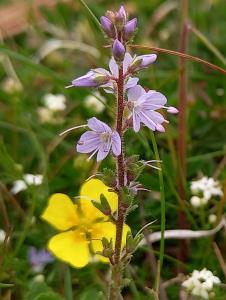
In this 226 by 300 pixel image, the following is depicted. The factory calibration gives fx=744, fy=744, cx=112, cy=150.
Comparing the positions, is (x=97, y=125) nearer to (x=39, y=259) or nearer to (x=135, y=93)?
(x=135, y=93)

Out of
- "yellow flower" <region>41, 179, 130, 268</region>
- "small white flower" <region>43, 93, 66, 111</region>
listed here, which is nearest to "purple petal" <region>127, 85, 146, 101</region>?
"yellow flower" <region>41, 179, 130, 268</region>

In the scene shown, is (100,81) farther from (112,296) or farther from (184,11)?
(184,11)

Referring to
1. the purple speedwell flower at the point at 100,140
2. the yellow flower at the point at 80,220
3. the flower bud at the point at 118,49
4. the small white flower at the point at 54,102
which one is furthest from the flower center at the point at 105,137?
the small white flower at the point at 54,102

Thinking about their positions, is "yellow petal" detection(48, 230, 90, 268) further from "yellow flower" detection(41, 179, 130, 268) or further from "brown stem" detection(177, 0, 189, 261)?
"brown stem" detection(177, 0, 189, 261)

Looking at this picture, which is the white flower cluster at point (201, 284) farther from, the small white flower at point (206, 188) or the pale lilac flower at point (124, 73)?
the pale lilac flower at point (124, 73)

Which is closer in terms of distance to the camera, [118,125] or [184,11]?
[118,125]

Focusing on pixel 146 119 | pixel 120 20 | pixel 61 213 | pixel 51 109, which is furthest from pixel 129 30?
pixel 51 109

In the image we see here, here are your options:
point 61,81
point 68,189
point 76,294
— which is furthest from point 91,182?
point 61,81
